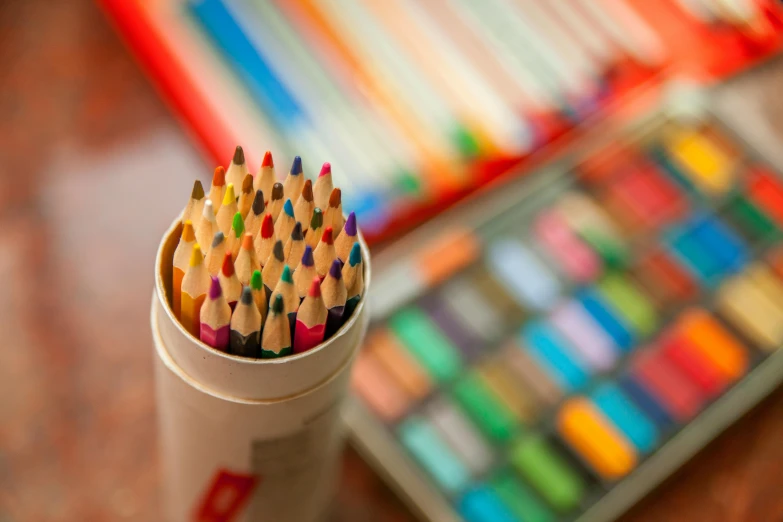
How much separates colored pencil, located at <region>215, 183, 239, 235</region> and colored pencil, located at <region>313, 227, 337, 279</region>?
3 cm

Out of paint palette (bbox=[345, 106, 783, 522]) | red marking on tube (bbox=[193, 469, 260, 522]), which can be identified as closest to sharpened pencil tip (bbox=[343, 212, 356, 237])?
red marking on tube (bbox=[193, 469, 260, 522])

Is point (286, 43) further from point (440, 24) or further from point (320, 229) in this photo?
point (320, 229)

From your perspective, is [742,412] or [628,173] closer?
[742,412]

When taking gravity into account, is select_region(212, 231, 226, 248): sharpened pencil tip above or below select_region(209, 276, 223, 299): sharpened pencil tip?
above

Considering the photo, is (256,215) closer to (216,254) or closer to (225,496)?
(216,254)

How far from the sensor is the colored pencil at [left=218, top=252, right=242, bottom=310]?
0.29 m

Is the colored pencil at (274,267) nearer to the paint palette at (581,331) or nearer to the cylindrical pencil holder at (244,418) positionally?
the cylindrical pencil holder at (244,418)

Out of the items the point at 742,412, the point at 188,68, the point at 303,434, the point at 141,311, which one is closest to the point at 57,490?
the point at 141,311

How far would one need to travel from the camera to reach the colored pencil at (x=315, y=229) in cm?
31

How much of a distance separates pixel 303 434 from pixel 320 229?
95mm

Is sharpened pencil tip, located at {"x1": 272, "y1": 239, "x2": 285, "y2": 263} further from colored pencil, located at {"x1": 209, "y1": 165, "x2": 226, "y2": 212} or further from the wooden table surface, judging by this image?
the wooden table surface

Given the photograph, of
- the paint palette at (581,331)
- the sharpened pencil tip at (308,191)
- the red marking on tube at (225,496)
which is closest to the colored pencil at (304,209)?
the sharpened pencil tip at (308,191)

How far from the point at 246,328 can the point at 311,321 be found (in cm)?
2

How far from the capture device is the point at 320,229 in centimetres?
32
